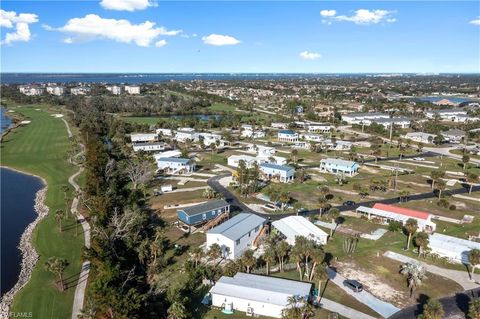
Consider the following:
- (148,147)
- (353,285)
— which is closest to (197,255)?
(353,285)

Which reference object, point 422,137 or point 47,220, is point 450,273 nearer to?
point 47,220

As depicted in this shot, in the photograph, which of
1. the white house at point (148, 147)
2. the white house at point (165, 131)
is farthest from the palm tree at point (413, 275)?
the white house at point (165, 131)

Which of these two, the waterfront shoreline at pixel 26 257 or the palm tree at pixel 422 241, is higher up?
the palm tree at pixel 422 241

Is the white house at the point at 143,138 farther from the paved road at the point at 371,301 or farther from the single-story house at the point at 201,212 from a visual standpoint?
the paved road at the point at 371,301

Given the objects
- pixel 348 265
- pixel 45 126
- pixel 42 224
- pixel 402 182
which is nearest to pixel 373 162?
pixel 402 182

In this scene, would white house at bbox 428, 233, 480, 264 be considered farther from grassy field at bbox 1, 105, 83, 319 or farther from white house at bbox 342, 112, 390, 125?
white house at bbox 342, 112, 390, 125

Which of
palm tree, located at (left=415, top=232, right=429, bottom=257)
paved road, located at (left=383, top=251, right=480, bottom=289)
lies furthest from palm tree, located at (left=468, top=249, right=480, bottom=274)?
palm tree, located at (left=415, top=232, right=429, bottom=257)

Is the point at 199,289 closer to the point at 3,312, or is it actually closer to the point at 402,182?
the point at 3,312
